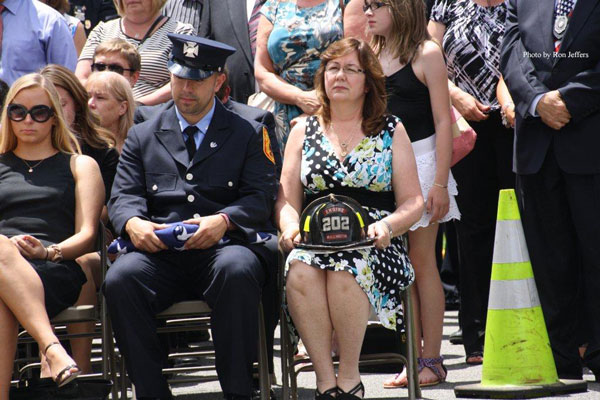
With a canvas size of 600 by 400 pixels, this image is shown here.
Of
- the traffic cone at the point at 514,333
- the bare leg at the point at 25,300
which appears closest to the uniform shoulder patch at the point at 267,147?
the traffic cone at the point at 514,333

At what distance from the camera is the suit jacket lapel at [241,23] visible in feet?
25.9

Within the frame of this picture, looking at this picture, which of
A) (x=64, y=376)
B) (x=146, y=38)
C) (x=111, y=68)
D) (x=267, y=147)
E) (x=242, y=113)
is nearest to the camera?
(x=64, y=376)

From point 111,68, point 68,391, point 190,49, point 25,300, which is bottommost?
point 68,391

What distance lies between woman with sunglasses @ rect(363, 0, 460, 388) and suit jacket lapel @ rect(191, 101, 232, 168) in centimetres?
105

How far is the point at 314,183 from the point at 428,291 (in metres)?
1.05

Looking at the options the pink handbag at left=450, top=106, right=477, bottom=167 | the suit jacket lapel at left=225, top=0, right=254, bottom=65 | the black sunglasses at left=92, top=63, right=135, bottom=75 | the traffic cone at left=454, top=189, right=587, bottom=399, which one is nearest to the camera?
the traffic cone at left=454, top=189, right=587, bottom=399

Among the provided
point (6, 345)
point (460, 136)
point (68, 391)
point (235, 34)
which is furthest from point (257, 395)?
point (235, 34)

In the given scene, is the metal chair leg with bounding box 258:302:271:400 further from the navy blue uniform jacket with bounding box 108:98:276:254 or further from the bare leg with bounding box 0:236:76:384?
the bare leg with bounding box 0:236:76:384

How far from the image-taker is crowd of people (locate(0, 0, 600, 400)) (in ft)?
17.7

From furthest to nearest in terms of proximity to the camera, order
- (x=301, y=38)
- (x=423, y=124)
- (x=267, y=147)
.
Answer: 1. (x=301, y=38)
2. (x=423, y=124)
3. (x=267, y=147)

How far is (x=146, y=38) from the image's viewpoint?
7.89m

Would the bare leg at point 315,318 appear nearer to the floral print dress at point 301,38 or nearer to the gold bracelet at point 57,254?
the gold bracelet at point 57,254

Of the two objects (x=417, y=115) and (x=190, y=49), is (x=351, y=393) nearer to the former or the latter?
(x=417, y=115)

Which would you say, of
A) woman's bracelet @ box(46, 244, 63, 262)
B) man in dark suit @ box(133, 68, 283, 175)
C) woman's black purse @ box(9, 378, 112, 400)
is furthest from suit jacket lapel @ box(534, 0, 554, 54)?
woman's black purse @ box(9, 378, 112, 400)
